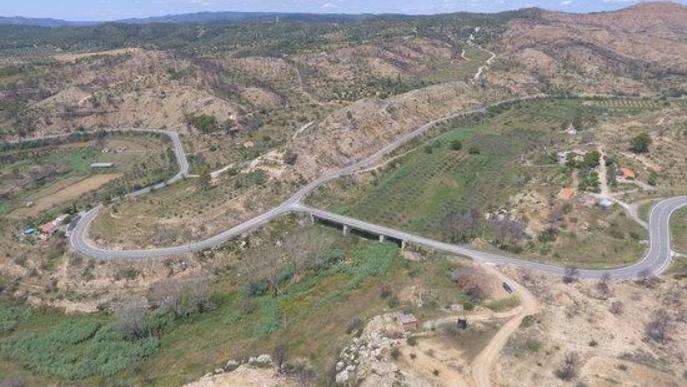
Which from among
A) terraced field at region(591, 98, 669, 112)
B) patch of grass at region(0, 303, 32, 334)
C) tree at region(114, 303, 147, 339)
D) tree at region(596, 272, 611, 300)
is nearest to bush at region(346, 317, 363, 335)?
tree at region(114, 303, 147, 339)

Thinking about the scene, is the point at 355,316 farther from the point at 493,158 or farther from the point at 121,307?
the point at 493,158

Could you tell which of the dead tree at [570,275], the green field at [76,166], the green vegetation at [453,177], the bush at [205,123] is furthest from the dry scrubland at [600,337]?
the bush at [205,123]

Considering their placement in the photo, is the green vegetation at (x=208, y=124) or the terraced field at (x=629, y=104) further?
the terraced field at (x=629, y=104)

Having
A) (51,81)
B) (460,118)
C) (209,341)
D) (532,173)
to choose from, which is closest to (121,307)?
(209,341)

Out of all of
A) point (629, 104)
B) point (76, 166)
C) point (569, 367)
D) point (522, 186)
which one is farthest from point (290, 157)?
point (629, 104)

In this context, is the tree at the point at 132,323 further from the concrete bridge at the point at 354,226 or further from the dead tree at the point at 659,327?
the dead tree at the point at 659,327

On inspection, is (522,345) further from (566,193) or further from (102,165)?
(102,165)
